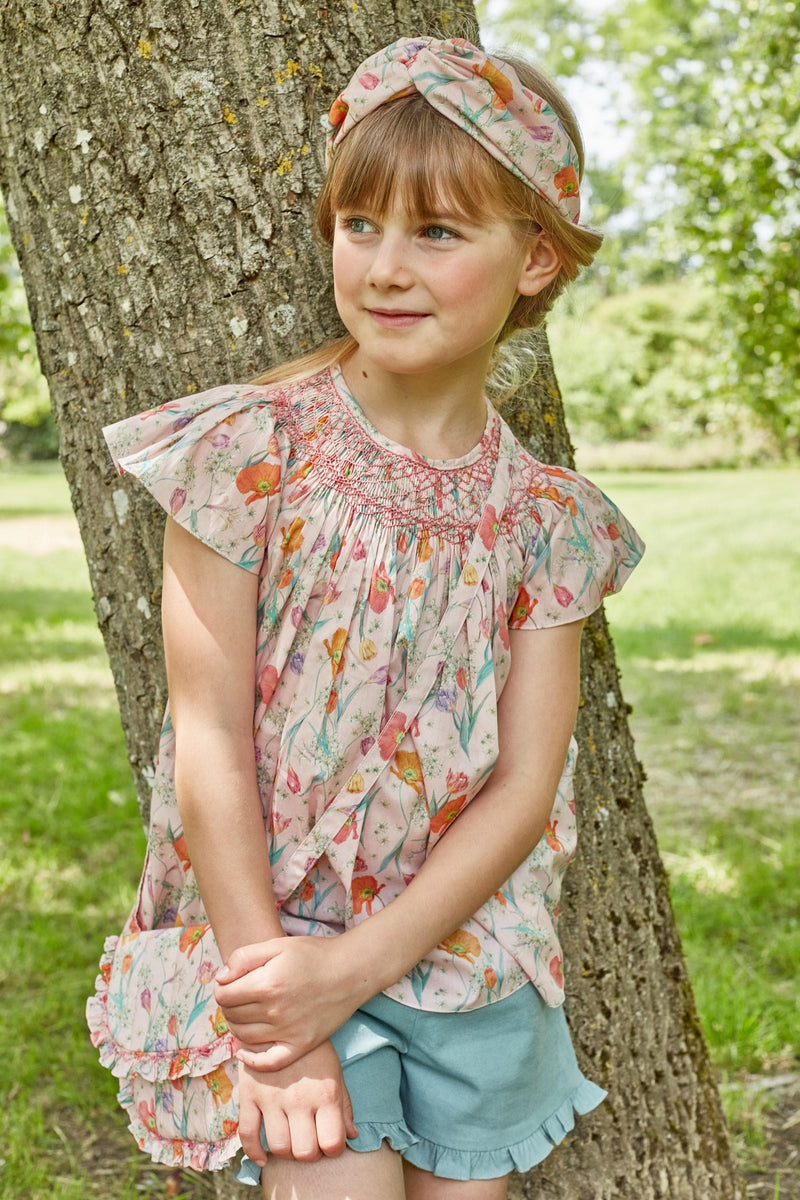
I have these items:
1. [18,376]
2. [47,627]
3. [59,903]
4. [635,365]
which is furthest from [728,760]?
[635,365]

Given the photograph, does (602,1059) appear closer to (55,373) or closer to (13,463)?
(55,373)

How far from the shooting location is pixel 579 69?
2820 centimetres

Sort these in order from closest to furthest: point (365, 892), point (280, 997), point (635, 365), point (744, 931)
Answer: point (280, 997) < point (365, 892) < point (744, 931) < point (635, 365)

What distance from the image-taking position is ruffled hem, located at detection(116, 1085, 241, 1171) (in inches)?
60.2

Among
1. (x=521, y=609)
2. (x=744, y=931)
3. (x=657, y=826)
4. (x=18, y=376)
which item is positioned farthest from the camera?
(x=18, y=376)

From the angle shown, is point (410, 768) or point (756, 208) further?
point (756, 208)

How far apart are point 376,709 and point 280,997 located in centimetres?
40

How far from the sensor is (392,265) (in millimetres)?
1472

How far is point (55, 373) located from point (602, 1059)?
1575 millimetres

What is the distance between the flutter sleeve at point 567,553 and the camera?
5.57 feet

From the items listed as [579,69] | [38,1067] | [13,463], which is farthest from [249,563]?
[13,463]

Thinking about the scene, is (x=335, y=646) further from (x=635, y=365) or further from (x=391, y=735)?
(x=635, y=365)

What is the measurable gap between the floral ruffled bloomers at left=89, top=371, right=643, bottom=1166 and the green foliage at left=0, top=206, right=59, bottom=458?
2.54ft

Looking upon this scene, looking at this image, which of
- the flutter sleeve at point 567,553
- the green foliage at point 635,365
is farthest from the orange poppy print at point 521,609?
the green foliage at point 635,365
